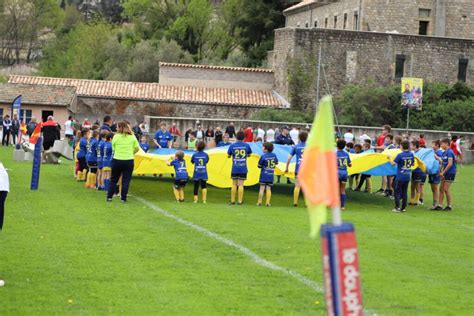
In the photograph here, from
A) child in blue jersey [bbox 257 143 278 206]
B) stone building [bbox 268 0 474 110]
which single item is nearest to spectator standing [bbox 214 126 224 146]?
stone building [bbox 268 0 474 110]

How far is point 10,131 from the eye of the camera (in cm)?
4912

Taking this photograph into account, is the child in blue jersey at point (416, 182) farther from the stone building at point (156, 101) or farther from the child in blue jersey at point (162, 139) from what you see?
the stone building at point (156, 101)

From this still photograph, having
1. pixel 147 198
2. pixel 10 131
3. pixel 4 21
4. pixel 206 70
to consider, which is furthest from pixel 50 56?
pixel 147 198

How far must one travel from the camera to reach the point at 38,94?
57.7 meters

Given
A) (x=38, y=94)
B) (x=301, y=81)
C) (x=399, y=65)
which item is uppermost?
(x=399, y=65)

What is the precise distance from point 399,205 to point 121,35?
70.0 meters

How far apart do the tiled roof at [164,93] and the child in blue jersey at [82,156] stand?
113ft

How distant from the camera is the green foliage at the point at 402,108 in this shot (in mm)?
60656

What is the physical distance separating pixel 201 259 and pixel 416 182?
41.4ft

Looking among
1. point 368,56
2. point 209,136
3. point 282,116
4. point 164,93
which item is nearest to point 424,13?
point 368,56

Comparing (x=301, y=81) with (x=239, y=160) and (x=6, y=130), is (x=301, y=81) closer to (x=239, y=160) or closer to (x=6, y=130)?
(x=6, y=130)

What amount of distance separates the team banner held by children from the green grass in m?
5.01

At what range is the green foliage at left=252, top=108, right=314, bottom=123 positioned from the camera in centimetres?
5928

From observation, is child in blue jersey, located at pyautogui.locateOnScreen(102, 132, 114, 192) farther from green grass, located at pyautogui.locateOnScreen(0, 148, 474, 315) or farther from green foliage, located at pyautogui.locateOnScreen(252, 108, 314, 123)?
green foliage, located at pyautogui.locateOnScreen(252, 108, 314, 123)
